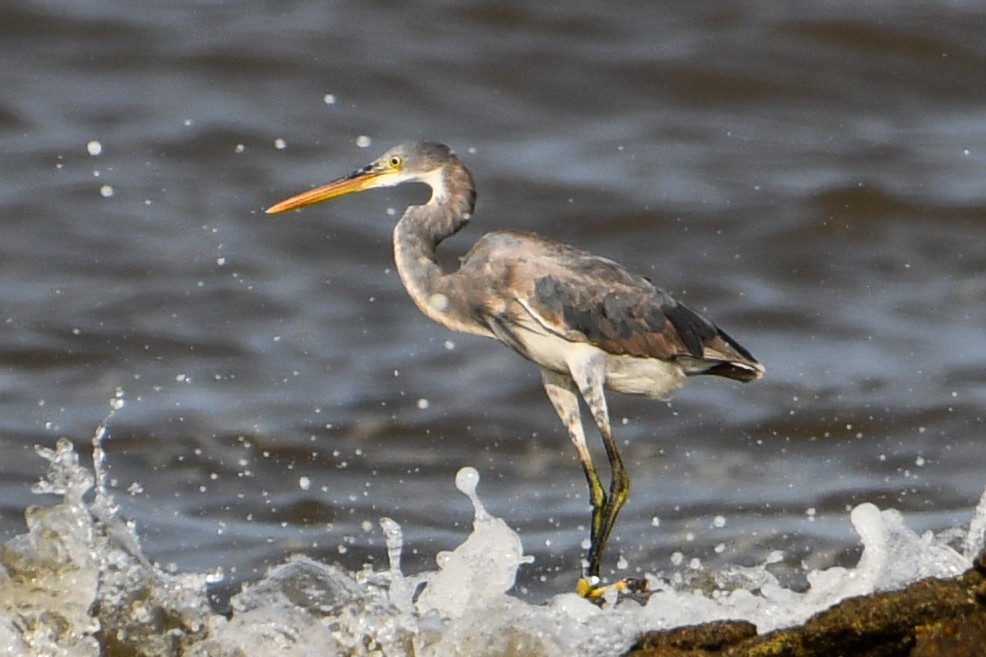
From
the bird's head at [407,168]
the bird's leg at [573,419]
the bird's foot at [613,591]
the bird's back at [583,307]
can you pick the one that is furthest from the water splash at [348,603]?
the bird's head at [407,168]

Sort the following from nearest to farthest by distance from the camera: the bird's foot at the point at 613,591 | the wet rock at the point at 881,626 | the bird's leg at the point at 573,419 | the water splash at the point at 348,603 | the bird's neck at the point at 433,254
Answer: the wet rock at the point at 881,626, the water splash at the point at 348,603, the bird's foot at the point at 613,591, the bird's neck at the point at 433,254, the bird's leg at the point at 573,419

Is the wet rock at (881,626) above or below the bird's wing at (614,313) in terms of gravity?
above

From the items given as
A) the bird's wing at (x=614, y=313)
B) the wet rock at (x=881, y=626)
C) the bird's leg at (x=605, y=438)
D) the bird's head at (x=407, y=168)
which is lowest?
the bird's leg at (x=605, y=438)

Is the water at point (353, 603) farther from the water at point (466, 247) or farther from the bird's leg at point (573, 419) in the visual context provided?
the water at point (466, 247)

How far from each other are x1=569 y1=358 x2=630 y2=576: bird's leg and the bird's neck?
1.24 feet

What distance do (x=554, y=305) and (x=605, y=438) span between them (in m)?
0.64

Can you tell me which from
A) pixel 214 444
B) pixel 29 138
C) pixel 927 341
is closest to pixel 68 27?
pixel 29 138

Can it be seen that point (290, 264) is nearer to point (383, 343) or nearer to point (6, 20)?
point (383, 343)

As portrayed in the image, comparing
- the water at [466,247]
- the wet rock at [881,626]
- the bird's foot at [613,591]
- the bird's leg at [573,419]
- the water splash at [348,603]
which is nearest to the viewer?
the wet rock at [881,626]

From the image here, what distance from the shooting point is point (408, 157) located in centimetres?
640

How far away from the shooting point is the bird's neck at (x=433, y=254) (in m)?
6.27

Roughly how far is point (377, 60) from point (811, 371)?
472 centimetres

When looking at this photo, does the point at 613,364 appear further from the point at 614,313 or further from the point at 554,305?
the point at 554,305

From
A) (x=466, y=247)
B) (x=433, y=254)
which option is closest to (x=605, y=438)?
(x=433, y=254)
